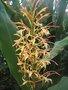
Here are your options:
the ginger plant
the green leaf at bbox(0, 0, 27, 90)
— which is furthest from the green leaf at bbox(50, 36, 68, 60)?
the green leaf at bbox(0, 0, 27, 90)

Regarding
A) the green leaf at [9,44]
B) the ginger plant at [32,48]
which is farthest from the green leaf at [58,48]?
the green leaf at [9,44]

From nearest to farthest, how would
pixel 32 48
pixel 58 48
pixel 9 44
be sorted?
pixel 32 48 < pixel 58 48 < pixel 9 44

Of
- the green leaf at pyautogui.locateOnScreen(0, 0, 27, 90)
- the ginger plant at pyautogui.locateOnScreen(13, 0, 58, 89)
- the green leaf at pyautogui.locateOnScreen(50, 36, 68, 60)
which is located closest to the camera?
the ginger plant at pyautogui.locateOnScreen(13, 0, 58, 89)

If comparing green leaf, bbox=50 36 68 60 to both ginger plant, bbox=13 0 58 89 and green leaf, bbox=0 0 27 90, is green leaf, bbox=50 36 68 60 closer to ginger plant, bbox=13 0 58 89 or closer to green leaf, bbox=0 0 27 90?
ginger plant, bbox=13 0 58 89

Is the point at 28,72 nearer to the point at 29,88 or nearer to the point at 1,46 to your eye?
the point at 29,88

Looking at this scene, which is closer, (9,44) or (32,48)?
(32,48)

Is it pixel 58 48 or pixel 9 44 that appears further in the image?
pixel 9 44

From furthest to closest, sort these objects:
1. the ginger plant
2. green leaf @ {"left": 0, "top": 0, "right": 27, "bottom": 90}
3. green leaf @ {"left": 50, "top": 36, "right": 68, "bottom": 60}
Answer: green leaf @ {"left": 0, "top": 0, "right": 27, "bottom": 90}, green leaf @ {"left": 50, "top": 36, "right": 68, "bottom": 60}, the ginger plant

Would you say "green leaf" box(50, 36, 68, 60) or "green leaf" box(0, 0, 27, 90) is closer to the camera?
"green leaf" box(50, 36, 68, 60)

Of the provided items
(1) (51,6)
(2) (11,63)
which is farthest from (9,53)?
(1) (51,6)

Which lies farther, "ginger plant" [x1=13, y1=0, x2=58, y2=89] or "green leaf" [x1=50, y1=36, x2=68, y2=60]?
"green leaf" [x1=50, y1=36, x2=68, y2=60]

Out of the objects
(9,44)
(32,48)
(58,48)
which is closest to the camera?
(32,48)
